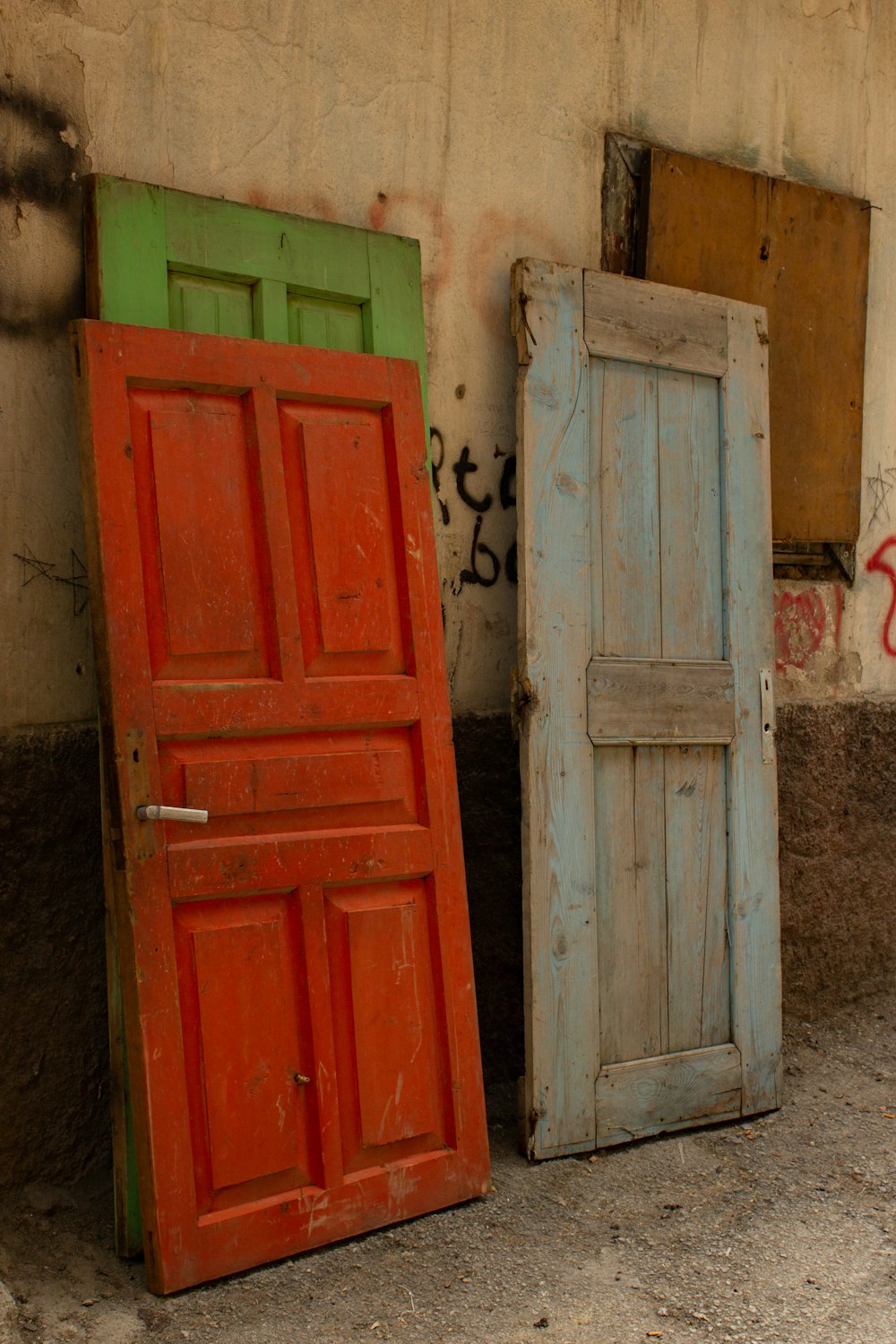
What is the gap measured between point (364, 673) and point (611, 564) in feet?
2.85

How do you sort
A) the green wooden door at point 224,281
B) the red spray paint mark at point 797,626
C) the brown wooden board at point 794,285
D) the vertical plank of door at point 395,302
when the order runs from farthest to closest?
1. the red spray paint mark at point 797,626
2. the brown wooden board at point 794,285
3. the vertical plank of door at point 395,302
4. the green wooden door at point 224,281

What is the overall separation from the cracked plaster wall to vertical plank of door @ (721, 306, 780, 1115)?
0.52 metres

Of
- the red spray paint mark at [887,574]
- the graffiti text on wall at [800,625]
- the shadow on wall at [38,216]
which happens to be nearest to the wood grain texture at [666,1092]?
the graffiti text on wall at [800,625]

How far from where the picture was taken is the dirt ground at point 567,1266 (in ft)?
7.91

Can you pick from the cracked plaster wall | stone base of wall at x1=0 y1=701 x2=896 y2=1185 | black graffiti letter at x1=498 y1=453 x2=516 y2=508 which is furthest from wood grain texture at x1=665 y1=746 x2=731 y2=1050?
black graffiti letter at x1=498 y1=453 x2=516 y2=508

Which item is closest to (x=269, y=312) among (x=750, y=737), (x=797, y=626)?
(x=750, y=737)

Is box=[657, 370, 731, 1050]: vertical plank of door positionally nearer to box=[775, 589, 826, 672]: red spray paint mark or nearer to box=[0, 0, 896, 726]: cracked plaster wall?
box=[0, 0, 896, 726]: cracked plaster wall

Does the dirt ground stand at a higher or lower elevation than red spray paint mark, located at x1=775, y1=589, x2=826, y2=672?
lower

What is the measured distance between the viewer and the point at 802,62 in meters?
4.10

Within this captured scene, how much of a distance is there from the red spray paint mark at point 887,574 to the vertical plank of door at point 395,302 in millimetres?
2001

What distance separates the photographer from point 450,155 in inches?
132

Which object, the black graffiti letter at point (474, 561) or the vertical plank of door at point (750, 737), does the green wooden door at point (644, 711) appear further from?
the black graffiti letter at point (474, 561)

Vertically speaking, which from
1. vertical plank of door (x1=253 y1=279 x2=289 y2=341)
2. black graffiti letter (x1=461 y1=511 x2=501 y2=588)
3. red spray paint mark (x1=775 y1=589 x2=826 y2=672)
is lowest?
red spray paint mark (x1=775 y1=589 x2=826 y2=672)

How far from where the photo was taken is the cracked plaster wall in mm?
2758
